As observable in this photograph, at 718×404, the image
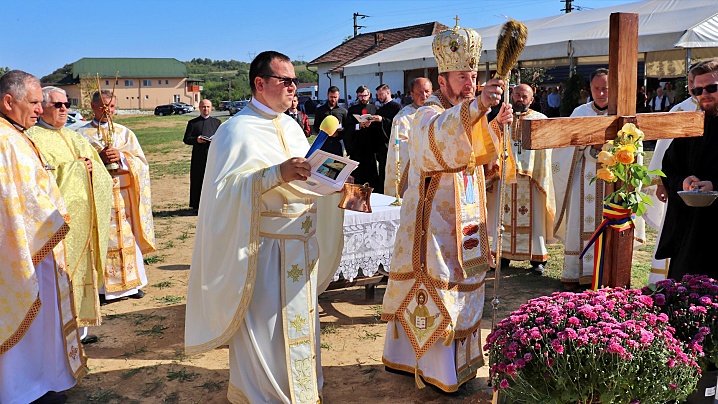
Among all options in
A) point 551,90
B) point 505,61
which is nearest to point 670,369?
point 505,61

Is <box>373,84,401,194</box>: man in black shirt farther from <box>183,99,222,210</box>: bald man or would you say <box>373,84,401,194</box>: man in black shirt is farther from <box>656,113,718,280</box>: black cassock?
<box>656,113,718,280</box>: black cassock

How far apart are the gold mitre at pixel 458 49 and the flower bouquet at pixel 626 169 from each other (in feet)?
3.46

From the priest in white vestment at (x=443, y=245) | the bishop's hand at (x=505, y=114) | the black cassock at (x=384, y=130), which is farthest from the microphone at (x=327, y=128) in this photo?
the black cassock at (x=384, y=130)

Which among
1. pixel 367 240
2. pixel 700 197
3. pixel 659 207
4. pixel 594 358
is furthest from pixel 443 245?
pixel 659 207

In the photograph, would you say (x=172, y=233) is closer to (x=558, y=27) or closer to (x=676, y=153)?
(x=676, y=153)

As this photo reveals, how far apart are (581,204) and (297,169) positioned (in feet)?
13.7

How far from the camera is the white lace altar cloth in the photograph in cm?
571

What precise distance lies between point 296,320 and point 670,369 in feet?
6.66

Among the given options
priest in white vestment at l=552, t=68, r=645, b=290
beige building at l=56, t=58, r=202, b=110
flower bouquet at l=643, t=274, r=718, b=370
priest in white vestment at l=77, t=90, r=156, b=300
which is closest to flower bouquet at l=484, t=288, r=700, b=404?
flower bouquet at l=643, t=274, r=718, b=370

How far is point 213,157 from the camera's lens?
3762mm

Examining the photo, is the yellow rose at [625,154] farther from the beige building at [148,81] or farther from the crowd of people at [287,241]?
the beige building at [148,81]

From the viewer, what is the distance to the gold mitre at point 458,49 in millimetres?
3812

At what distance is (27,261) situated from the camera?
12.9 ft

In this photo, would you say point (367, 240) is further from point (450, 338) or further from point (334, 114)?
point (334, 114)
